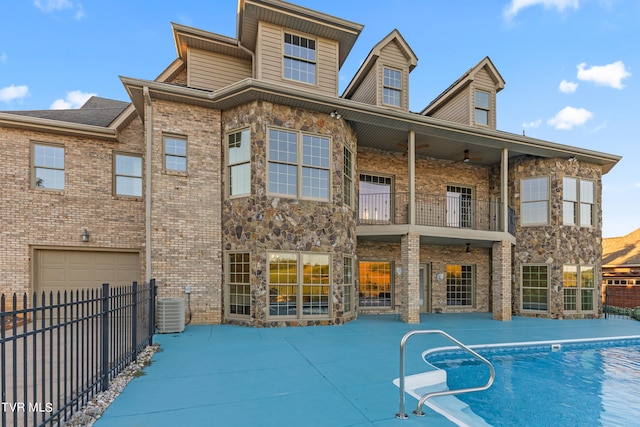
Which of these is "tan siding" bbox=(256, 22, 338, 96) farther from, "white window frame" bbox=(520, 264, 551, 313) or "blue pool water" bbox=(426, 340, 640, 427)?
"white window frame" bbox=(520, 264, 551, 313)

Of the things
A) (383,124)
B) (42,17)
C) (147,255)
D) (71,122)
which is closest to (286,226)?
(147,255)

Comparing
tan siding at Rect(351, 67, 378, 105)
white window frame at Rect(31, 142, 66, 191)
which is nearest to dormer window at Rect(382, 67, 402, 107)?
tan siding at Rect(351, 67, 378, 105)

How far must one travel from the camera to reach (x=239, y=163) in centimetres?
998

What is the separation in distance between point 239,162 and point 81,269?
6.38 metres

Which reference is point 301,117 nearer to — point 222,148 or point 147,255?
point 222,148

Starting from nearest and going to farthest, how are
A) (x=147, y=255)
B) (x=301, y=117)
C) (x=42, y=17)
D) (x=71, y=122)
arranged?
(x=147, y=255)
(x=301, y=117)
(x=71, y=122)
(x=42, y=17)

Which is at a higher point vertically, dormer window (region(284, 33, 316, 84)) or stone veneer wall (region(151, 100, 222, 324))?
dormer window (region(284, 33, 316, 84))

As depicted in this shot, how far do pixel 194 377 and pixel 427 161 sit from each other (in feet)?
39.1

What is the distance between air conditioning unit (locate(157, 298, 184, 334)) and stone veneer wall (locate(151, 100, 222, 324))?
2.81 ft

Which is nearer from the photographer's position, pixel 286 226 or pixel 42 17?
pixel 286 226

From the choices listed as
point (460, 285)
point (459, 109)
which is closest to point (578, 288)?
point (460, 285)

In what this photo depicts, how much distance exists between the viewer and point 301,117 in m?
10.1

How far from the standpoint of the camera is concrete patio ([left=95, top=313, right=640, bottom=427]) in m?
3.98

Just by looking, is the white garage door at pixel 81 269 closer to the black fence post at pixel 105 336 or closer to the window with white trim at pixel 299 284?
the window with white trim at pixel 299 284
